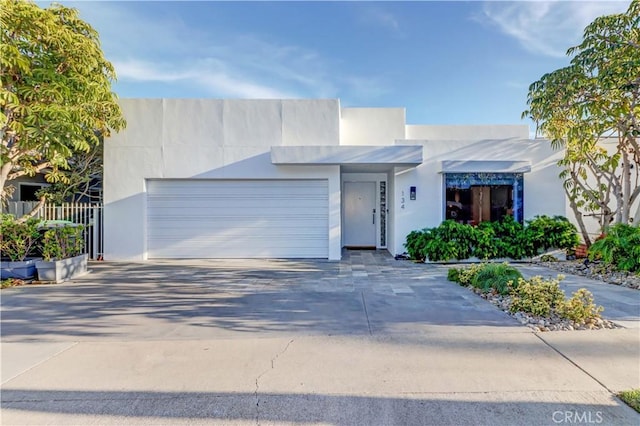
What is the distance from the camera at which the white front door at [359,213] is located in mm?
12844

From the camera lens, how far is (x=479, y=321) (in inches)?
181

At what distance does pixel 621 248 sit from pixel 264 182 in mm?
9302

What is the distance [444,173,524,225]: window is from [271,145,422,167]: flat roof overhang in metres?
1.66

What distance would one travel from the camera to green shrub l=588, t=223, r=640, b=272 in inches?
281

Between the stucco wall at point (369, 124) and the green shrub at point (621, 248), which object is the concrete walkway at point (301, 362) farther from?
the stucco wall at point (369, 124)

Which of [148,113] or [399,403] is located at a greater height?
[148,113]

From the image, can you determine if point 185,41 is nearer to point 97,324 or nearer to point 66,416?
point 97,324

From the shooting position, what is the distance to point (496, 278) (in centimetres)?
601

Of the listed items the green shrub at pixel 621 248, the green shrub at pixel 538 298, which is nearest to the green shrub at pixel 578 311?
the green shrub at pixel 538 298

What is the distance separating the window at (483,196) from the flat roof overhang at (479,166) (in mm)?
180

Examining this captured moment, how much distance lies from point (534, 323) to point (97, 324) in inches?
236

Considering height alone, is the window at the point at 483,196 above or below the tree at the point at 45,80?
below

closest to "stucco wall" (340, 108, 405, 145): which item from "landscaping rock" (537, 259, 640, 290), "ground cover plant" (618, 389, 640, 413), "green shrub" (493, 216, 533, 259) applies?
"green shrub" (493, 216, 533, 259)

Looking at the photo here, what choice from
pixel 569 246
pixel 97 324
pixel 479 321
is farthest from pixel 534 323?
pixel 569 246
